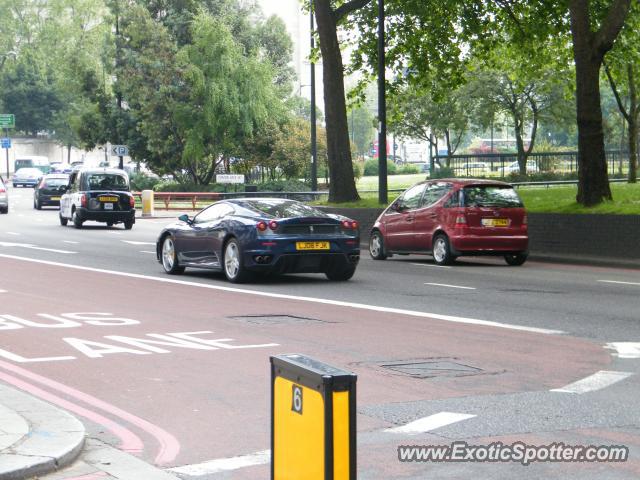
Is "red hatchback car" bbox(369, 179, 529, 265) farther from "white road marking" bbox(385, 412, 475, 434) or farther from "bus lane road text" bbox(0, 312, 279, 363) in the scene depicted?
"white road marking" bbox(385, 412, 475, 434)

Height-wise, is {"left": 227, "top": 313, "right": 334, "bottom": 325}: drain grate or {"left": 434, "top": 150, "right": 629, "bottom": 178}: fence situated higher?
{"left": 434, "top": 150, "right": 629, "bottom": 178}: fence

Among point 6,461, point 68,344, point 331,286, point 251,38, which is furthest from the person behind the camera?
point 251,38

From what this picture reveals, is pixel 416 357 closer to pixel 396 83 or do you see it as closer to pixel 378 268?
pixel 378 268

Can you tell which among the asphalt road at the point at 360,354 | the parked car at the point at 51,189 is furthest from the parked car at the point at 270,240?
the parked car at the point at 51,189

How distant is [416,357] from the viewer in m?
10.4

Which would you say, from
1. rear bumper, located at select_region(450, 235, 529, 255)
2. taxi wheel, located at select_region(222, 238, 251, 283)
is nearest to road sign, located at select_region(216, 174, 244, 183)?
rear bumper, located at select_region(450, 235, 529, 255)

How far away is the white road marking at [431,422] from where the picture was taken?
727 cm

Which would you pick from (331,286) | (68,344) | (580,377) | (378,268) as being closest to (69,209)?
(378,268)

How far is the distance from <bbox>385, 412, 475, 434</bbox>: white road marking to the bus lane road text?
3506 millimetres

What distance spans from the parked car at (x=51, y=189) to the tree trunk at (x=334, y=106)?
2183cm

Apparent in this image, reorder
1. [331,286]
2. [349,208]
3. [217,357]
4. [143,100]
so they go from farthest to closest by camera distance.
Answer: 1. [143,100]
2. [349,208]
3. [331,286]
4. [217,357]

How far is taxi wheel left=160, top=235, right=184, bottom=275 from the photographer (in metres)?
19.7

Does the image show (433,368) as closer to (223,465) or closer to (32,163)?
(223,465)

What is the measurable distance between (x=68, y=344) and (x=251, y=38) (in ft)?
196
